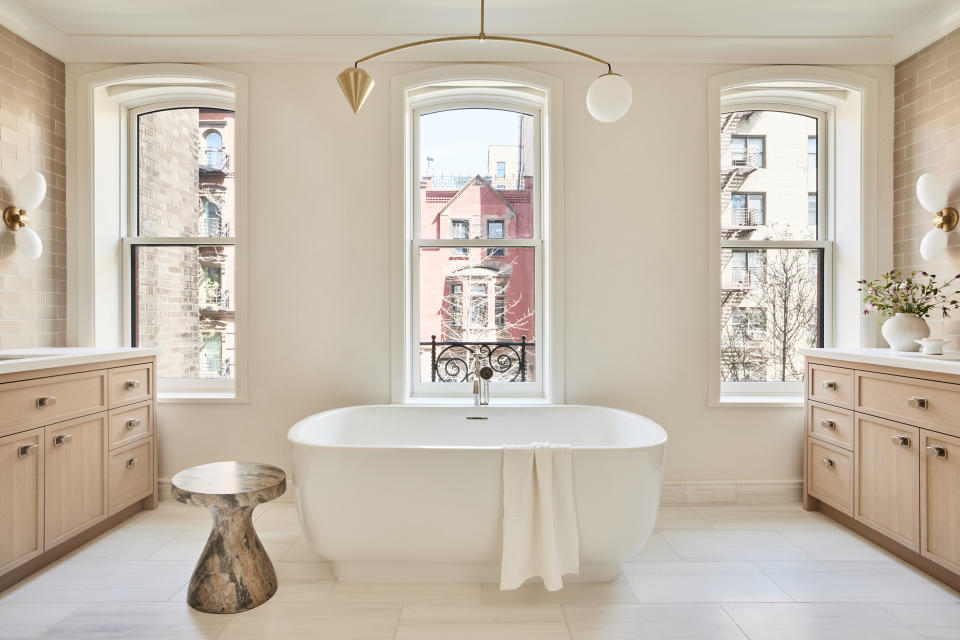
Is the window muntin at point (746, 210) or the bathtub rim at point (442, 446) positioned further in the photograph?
the window muntin at point (746, 210)

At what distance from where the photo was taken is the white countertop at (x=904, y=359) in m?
2.12

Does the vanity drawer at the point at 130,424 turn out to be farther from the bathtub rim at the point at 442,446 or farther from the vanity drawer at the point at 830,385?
the vanity drawer at the point at 830,385

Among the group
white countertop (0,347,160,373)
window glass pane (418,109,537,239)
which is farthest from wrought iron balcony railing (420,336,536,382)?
white countertop (0,347,160,373)

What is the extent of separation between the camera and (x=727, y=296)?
3.29m

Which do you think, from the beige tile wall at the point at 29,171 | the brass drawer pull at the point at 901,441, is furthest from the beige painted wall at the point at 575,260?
the brass drawer pull at the point at 901,441

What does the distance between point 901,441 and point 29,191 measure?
410cm

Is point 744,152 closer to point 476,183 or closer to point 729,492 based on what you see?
point 476,183

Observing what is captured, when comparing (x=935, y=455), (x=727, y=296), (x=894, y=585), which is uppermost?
(x=727, y=296)

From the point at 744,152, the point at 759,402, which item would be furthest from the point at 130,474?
the point at 744,152

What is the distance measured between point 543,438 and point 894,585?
1553 mm

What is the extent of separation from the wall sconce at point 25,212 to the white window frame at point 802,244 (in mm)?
3598

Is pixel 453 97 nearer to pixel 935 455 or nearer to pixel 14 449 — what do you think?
pixel 14 449

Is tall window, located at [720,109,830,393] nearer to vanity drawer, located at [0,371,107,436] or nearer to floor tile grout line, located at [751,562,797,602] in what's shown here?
floor tile grout line, located at [751,562,797,602]

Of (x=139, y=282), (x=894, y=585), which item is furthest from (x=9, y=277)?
(x=894, y=585)
